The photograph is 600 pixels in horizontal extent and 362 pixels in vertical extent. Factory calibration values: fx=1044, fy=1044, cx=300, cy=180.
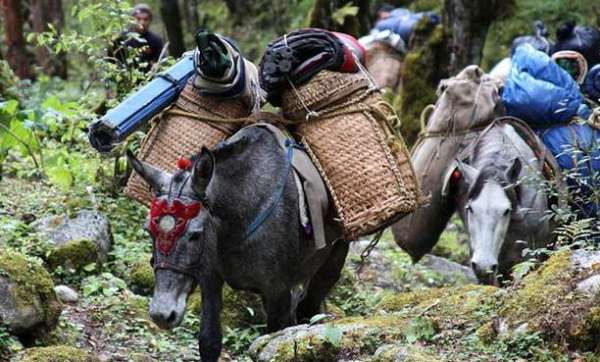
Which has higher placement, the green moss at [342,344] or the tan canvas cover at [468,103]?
the tan canvas cover at [468,103]

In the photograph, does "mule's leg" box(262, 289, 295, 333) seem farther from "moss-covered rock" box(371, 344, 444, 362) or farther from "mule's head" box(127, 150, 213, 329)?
"moss-covered rock" box(371, 344, 444, 362)

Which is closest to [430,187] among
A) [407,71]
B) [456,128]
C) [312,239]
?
[456,128]

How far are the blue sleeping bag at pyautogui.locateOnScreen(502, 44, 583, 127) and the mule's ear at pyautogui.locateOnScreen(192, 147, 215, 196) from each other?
500 cm

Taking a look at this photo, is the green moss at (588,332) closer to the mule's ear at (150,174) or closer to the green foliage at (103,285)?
the mule's ear at (150,174)

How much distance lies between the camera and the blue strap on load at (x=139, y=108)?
23.9 feet

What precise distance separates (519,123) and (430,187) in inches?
45.2

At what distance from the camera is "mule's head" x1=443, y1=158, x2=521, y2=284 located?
941cm

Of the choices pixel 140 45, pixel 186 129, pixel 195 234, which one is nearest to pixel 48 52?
pixel 140 45

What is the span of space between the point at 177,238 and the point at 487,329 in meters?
2.03

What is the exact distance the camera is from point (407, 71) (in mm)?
18281

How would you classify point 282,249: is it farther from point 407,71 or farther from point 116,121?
point 407,71

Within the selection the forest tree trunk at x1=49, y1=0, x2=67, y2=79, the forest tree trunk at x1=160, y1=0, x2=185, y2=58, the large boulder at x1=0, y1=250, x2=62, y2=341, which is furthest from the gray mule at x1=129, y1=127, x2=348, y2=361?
the forest tree trunk at x1=49, y1=0, x2=67, y2=79

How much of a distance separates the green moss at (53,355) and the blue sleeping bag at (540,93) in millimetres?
5693

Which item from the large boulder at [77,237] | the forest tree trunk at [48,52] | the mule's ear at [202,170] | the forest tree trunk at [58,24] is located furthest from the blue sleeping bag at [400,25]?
the mule's ear at [202,170]
